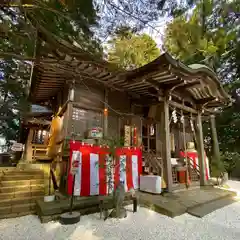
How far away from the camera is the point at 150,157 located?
21.6ft

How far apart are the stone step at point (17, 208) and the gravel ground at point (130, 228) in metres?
0.23

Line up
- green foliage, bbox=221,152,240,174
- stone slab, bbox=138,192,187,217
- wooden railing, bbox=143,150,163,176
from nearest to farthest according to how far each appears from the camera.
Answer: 1. stone slab, bbox=138,192,187,217
2. wooden railing, bbox=143,150,163,176
3. green foliage, bbox=221,152,240,174

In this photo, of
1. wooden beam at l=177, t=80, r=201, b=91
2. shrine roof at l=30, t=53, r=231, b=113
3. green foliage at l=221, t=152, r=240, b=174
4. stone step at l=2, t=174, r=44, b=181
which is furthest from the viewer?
green foliage at l=221, t=152, r=240, b=174

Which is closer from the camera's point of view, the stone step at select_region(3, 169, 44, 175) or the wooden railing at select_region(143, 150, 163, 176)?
the stone step at select_region(3, 169, 44, 175)

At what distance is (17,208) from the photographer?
4168mm

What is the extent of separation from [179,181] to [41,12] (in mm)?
6332

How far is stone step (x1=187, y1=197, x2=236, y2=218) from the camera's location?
445 centimetres

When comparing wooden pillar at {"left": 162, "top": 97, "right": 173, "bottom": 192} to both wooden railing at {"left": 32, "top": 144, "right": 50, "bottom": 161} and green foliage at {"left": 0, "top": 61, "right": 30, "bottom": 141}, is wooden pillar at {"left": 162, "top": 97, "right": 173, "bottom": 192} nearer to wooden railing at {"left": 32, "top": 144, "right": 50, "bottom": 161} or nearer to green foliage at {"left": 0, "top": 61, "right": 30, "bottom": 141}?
wooden railing at {"left": 32, "top": 144, "right": 50, "bottom": 161}

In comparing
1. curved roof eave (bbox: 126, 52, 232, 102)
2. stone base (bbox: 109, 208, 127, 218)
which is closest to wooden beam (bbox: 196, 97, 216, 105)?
curved roof eave (bbox: 126, 52, 232, 102)

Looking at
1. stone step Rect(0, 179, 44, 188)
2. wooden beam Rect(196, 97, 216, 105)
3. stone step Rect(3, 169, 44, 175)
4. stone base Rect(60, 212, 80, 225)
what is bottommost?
stone base Rect(60, 212, 80, 225)

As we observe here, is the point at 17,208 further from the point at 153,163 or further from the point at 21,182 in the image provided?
the point at 153,163

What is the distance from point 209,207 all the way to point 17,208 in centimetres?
488

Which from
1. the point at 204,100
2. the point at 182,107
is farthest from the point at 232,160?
the point at 182,107

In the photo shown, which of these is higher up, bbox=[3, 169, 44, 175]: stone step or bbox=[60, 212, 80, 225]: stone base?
bbox=[3, 169, 44, 175]: stone step
